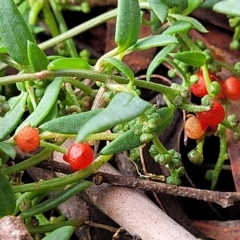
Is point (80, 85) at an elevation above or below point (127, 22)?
below

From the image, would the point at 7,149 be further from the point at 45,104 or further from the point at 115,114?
the point at 115,114

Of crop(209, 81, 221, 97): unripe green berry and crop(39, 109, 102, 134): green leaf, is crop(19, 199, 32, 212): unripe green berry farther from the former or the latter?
crop(209, 81, 221, 97): unripe green berry

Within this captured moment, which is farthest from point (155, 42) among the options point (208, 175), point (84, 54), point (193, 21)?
point (84, 54)

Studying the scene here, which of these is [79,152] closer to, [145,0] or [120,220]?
[120,220]

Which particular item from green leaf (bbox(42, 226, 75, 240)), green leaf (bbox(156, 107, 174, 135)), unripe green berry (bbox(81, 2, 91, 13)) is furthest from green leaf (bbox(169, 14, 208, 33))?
green leaf (bbox(42, 226, 75, 240))

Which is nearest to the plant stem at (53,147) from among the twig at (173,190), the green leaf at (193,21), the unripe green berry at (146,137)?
the twig at (173,190)

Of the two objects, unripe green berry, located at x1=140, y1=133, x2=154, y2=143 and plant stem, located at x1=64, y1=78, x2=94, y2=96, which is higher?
plant stem, located at x1=64, y1=78, x2=94, y2=96

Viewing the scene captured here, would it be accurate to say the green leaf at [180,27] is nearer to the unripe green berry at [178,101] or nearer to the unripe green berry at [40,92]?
the unripe green berry at [178,101]
